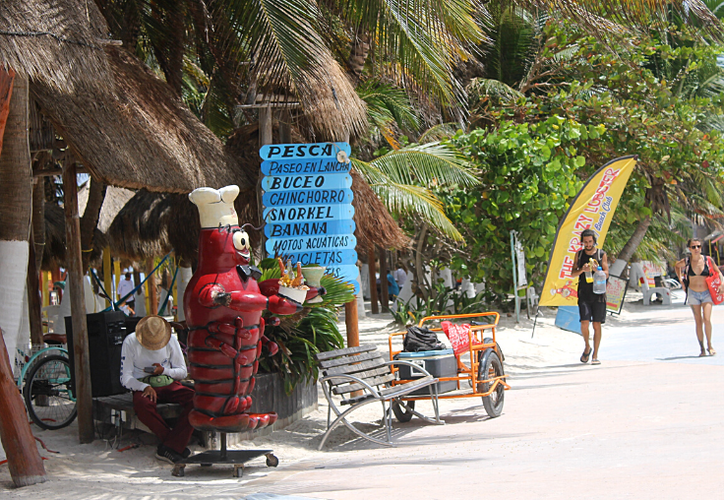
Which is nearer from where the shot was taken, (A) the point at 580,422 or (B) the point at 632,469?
(B) the point at 632,469

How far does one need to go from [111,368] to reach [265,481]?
2275mm

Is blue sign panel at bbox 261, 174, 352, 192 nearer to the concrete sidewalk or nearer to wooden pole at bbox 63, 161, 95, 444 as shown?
wooden pole at bbox 63, 161, 95, 444

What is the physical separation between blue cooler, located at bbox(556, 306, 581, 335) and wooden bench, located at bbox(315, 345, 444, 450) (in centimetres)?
561

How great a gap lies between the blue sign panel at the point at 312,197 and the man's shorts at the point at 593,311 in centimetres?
437

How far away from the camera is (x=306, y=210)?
778 centimetres

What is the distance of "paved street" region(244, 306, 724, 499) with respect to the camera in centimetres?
432

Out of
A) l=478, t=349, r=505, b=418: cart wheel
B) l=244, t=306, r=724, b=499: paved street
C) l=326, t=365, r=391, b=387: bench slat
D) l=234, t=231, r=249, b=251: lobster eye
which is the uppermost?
l=234, t=231, r=249, b=251: lobster eye

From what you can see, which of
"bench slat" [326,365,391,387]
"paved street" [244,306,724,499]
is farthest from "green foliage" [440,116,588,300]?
"bench slat" [326,365,391,387]

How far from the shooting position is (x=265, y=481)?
5.14 meters

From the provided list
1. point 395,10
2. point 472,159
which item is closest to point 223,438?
point 395,10

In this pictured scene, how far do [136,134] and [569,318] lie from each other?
807 cm

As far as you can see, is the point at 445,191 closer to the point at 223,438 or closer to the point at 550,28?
the point at 550,28

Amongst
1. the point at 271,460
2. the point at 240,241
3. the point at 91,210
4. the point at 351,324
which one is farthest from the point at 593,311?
the point at 91,210

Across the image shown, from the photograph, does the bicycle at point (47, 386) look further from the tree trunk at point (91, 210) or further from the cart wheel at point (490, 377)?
the cart wheel at point (490, 377)
